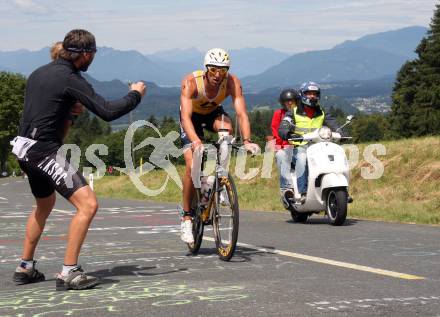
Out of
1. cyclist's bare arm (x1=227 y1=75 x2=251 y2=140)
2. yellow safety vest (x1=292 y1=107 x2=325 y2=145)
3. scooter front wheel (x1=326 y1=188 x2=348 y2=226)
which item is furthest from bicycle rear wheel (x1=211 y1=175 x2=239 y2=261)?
yellow safety vest (x1=292 y1=107 x2=325 y2=145)

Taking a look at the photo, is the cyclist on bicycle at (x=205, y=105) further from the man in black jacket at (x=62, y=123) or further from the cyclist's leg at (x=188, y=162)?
the man in black jacket at (x=62, y=123)

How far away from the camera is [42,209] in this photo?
6.50 metres

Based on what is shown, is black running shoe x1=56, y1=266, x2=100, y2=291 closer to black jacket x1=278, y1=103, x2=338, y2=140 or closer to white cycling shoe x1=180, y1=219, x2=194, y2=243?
white cycling shoe x1=180, y1=219, x2=194, y2=243

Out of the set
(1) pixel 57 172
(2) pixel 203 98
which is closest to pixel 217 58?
(2) pixel 203 98

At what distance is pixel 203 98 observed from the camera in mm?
7902

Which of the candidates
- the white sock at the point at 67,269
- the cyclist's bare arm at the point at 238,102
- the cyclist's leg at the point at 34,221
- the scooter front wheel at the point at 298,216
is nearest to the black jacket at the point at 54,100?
the cyclist's leg at the point at 34,221

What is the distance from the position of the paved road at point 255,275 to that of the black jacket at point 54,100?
1238 millimetres

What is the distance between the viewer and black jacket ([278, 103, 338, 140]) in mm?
11359

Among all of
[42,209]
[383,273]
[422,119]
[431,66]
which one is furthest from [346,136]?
[431,66]

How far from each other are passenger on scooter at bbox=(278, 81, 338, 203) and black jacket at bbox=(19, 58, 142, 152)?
5.77 m

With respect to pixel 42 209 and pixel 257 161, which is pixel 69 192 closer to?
pixel 42 209

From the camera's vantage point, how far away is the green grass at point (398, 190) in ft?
45.7

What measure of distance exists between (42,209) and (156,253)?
1.99 m

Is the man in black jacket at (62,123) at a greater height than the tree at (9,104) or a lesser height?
lesser
